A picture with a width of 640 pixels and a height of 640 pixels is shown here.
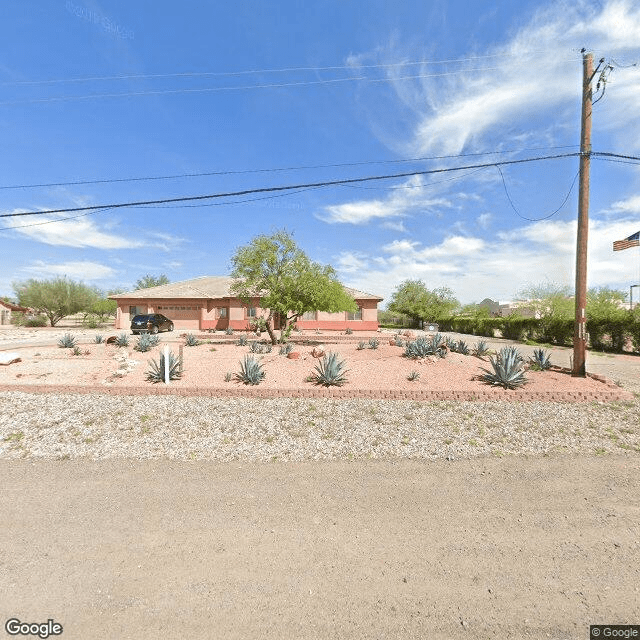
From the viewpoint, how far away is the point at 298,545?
9.80 feet

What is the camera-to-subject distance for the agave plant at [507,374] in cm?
796

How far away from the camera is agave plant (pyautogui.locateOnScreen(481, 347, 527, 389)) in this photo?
7.96 metres

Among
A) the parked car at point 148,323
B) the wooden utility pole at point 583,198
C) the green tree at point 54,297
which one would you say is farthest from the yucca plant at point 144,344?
the green tree at point 54,297

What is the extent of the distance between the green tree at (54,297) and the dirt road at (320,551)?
46398 millimetres

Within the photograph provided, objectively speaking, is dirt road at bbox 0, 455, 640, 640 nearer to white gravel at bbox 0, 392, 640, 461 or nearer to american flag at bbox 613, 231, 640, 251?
white gravel at bbox 0, 392, 640, 461

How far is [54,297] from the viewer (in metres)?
40.5

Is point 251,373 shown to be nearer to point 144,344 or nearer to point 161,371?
point 161,371

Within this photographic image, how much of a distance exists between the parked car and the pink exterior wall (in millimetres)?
4343

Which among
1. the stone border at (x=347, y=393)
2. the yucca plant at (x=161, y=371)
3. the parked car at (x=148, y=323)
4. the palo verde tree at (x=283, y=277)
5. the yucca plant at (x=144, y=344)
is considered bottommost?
the stone border at (x=347, y=393)

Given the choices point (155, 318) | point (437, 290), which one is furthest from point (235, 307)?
point (437, 290)

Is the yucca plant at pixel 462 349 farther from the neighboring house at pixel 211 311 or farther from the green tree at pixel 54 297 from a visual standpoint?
the green tree at pixel 54 297

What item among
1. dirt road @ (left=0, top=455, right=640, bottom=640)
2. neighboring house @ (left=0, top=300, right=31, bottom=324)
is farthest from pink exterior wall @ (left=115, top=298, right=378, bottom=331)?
dirt road @ (left=0, top=455, right=640, bottom=640)

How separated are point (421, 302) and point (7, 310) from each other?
198 ft

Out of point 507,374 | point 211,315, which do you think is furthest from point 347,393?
point 211,315
